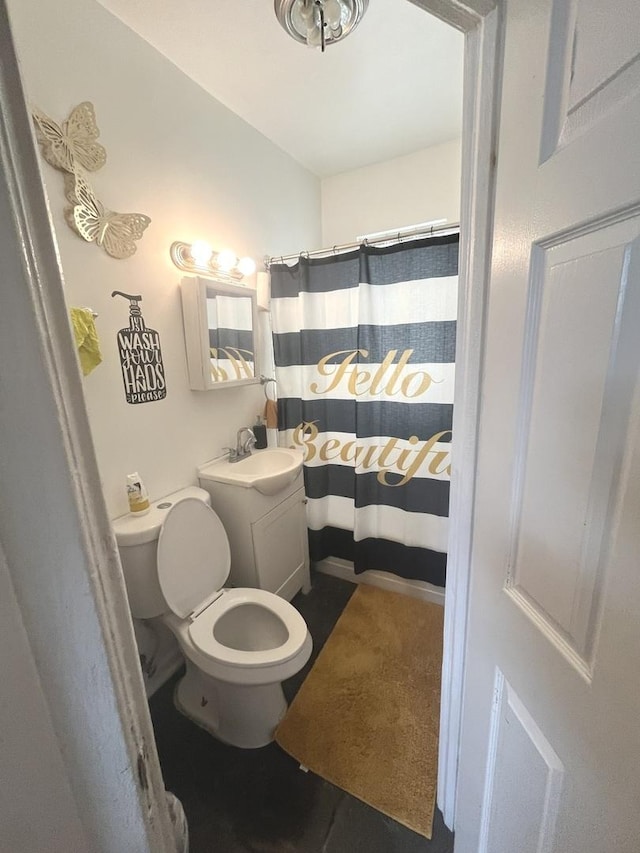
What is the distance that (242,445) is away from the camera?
74.9 inches

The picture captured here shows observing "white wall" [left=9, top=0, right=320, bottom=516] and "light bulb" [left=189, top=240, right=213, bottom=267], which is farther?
"light bulb" [left=189, top=240, right=213, bottom=267]

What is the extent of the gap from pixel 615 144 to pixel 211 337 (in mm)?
1482

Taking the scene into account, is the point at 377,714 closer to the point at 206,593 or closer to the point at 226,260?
the point at 206,593

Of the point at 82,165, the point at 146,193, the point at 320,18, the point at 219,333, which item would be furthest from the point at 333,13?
the point at 219,333

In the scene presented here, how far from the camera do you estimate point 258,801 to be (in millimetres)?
1128

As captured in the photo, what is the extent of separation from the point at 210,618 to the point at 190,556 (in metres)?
0.26

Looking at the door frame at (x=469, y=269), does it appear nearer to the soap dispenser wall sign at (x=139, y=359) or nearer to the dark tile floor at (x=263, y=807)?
the dark tile floor at (x=263, y=807)

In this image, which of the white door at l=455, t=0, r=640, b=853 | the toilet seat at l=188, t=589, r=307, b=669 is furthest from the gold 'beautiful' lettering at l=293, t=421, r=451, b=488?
the white door at l=455, t=0, r=640, b=853

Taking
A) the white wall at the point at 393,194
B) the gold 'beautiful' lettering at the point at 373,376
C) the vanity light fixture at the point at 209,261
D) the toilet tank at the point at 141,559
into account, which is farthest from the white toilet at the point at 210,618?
the white wall at the point at 393,194

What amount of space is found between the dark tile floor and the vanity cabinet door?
2.05 ft

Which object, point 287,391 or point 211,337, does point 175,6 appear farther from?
point 287,391

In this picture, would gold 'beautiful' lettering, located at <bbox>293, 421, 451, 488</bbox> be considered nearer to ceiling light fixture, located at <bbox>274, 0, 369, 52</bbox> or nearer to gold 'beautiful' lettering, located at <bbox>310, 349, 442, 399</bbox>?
gold 'beautiful' lettering, located at <bbox>310, 349, 442, 399</bbox>

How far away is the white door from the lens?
35 cm

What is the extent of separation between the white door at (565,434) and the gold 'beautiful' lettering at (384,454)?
113 cm
